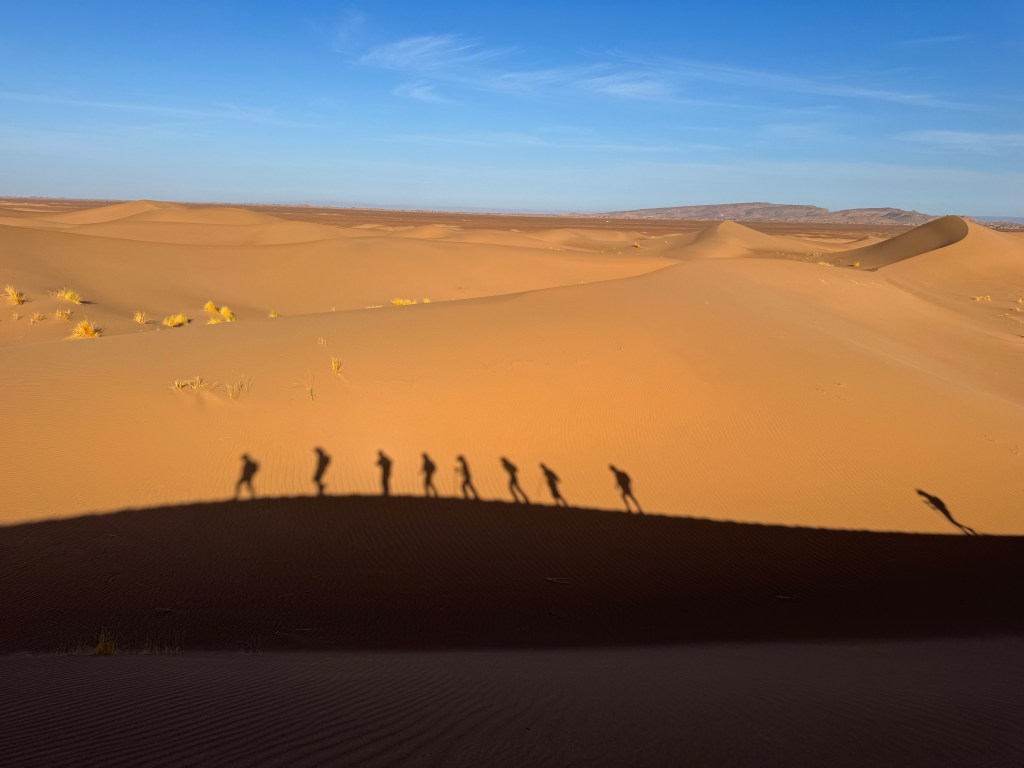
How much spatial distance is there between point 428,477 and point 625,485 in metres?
2.88

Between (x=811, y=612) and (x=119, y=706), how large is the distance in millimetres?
6496

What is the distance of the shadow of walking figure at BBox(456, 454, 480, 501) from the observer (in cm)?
928

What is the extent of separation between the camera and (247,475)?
9102mm

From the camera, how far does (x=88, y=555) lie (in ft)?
23.3

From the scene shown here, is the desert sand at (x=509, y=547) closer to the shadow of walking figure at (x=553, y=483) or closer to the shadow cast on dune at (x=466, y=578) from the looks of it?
the shadow cast on dune at (x=466, y=578)

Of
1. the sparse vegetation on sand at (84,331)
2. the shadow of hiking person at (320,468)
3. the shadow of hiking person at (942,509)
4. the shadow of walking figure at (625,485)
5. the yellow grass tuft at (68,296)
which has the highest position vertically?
the yellow grass tuft at (68,296)

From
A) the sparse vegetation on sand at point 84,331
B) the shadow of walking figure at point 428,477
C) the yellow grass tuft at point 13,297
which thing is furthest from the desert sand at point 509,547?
the yellow grass tuft at point 13,297

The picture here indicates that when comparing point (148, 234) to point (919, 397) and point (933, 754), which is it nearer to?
point (919, 397)

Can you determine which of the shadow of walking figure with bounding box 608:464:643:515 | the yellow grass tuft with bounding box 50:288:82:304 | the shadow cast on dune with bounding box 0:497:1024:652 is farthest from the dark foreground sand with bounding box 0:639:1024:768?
the yellow grass tuft with bounding box 50:288:82:304

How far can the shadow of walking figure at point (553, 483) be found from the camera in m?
9.30

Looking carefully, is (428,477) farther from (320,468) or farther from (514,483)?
(320,468)

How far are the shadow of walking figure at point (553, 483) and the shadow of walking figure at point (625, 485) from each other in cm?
89

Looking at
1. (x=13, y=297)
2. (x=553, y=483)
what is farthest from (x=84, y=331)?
(x=553, y=483)

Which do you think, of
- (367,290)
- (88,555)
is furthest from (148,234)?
(88,555)
